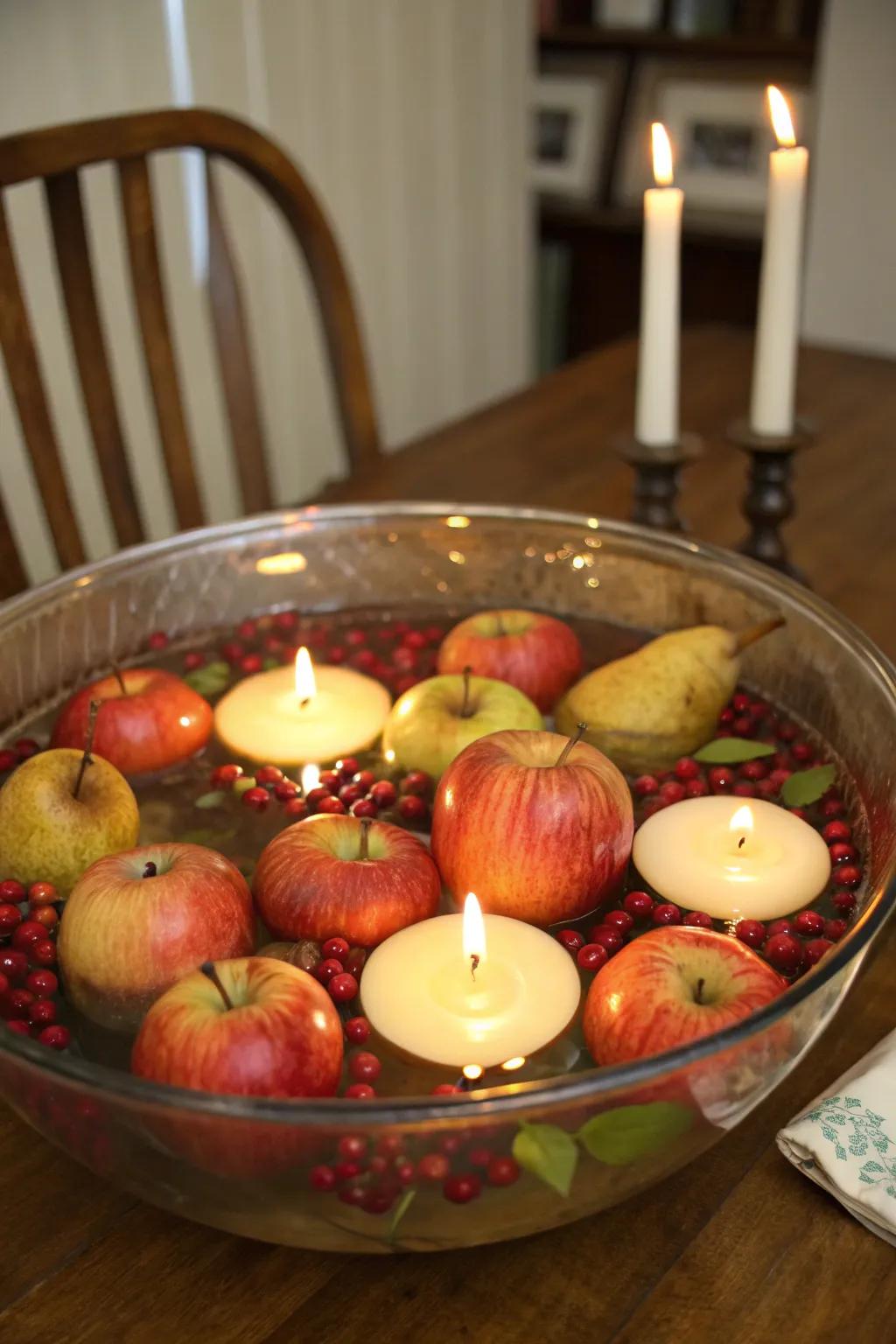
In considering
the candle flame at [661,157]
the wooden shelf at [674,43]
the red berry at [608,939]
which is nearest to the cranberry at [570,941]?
the red berry at [608,939]

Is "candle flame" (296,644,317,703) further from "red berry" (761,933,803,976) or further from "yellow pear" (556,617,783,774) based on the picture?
"red berry" (761,933,803,976)

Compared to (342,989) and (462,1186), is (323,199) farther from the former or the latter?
(462,1186)

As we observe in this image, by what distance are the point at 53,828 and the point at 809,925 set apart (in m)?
0.34

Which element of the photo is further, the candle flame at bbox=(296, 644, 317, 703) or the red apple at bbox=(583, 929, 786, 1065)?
the candle flame at bbox=(296, 644, 317, 703)

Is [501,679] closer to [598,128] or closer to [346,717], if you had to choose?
[346,717]

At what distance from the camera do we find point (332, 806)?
25.8 inches

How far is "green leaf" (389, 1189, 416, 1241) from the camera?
0.42m

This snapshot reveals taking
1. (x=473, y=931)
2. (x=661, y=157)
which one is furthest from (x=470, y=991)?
(x=661, y=157)

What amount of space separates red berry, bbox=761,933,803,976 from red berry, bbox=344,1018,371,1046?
0.56 feet

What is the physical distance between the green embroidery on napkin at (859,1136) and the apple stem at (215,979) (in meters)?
0.23

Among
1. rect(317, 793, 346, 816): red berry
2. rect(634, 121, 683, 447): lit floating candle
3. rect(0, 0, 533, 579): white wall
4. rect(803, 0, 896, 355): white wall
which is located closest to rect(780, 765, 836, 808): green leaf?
rect(317, 793, 346, 816): red berry

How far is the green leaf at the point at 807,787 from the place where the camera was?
2.14 feet

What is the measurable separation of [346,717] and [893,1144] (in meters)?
0.36

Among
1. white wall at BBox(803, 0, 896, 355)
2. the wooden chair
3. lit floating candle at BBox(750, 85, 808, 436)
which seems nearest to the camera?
lit floating candle at BBox(750, 85, 808, 436)
